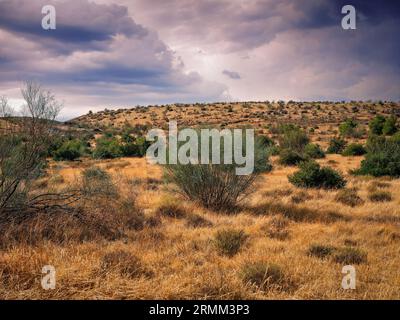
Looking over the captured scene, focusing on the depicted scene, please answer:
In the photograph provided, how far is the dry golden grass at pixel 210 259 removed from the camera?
4.70 metres

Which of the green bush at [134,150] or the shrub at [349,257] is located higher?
the green bush at [134,150]

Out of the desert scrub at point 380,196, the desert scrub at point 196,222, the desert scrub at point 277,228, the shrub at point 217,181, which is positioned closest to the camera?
the desert scrub at point 277,228

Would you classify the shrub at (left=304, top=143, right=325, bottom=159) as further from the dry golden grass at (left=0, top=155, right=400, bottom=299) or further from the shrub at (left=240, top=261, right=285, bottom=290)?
the shrub at (left=240, top=261, right=285, bottom=290)

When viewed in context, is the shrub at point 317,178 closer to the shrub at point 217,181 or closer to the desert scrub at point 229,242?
the shrub at point 217,181

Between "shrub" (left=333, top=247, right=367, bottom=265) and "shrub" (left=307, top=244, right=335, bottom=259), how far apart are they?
183mm

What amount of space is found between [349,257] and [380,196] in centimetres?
673

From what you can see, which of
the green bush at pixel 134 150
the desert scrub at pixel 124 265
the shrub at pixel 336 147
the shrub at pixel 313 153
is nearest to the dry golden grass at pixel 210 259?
the desert scrub at pixel 124 265

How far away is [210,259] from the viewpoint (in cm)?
601

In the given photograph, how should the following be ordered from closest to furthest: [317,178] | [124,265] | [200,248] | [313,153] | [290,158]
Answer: [124,265] → [200,248] → [317,178] → [290,158] → [313,153]

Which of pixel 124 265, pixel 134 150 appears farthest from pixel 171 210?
pixel 134 150

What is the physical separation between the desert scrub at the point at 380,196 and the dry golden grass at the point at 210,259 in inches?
72.3

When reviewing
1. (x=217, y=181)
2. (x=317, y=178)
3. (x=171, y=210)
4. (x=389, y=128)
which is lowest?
(x=171, y=210)

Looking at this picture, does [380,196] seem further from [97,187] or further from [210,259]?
[97,187]
